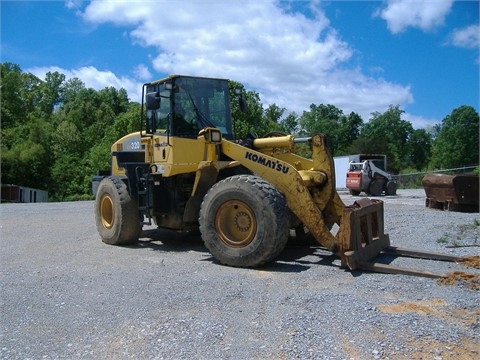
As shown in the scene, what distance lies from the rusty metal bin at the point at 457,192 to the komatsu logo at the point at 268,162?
32.3 ft

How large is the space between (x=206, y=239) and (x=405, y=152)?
73988 millimetres

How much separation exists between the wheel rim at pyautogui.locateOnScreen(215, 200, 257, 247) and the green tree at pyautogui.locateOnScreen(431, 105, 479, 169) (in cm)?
5853

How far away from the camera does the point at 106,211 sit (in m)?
10.3

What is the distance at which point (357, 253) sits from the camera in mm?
6848

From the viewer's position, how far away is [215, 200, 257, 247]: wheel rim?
23.9 ft

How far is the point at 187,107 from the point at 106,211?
3.02 metres

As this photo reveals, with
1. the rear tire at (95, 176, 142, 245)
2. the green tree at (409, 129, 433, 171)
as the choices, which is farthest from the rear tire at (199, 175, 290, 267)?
the green tree at (409, 129, 433, 171)

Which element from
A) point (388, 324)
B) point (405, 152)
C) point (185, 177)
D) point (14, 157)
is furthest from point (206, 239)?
point (405, 152)

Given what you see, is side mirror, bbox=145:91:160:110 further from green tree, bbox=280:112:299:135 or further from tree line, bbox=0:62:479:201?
green tree, bbox=280:112:299:135

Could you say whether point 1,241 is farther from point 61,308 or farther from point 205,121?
point 61,308

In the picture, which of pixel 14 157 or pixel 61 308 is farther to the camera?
pixel 14 157

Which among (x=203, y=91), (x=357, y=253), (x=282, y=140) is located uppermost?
(x=203, y=91)

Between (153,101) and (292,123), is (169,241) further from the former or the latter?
(292,123)

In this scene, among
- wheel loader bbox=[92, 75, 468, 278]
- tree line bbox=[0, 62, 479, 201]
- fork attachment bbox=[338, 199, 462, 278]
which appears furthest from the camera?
tree line bbox=[0, 62, 479, 201]
